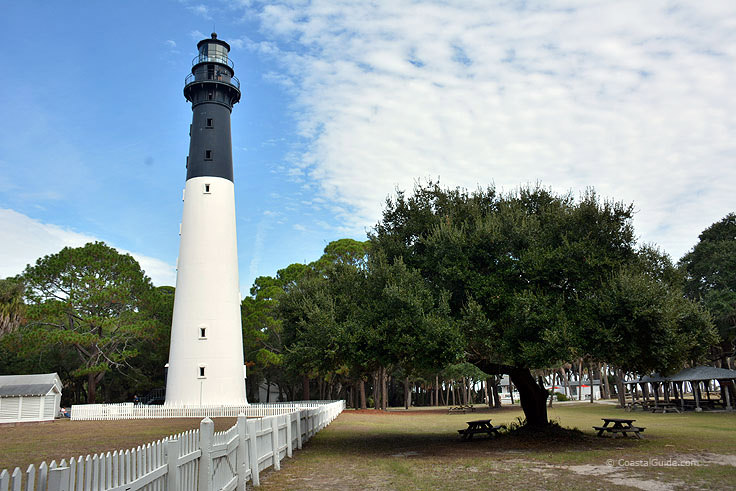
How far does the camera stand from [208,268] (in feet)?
103

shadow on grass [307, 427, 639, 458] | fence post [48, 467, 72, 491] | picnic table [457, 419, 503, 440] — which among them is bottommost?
shadow on grass [307, 427, 639, 458]

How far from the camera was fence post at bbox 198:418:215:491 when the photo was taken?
22.9 ft

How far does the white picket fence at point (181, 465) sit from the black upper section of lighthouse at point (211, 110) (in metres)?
22.4

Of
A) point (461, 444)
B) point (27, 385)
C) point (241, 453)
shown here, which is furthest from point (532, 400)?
point (27, 385)

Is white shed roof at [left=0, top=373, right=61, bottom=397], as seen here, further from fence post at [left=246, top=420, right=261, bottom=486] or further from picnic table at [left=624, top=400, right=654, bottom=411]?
picnic table at [left=624, top=400, right=654, bottom=411]

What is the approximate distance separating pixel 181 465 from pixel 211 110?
2965 cm

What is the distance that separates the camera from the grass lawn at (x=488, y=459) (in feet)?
32.5

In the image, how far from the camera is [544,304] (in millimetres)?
14117

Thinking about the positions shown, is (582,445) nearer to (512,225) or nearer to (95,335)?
(512,225)

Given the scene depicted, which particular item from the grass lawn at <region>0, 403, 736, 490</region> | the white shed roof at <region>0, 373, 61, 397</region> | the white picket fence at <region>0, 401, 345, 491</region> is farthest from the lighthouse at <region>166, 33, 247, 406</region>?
the white picket fence at <region>0, 401, 345, 491</region>

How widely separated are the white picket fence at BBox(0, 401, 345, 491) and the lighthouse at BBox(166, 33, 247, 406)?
1837 cm

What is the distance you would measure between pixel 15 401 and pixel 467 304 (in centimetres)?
2943

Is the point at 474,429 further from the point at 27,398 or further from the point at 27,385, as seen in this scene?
the point at 27,385

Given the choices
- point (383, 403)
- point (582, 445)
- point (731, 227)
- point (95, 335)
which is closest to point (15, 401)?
point (95, 335)
